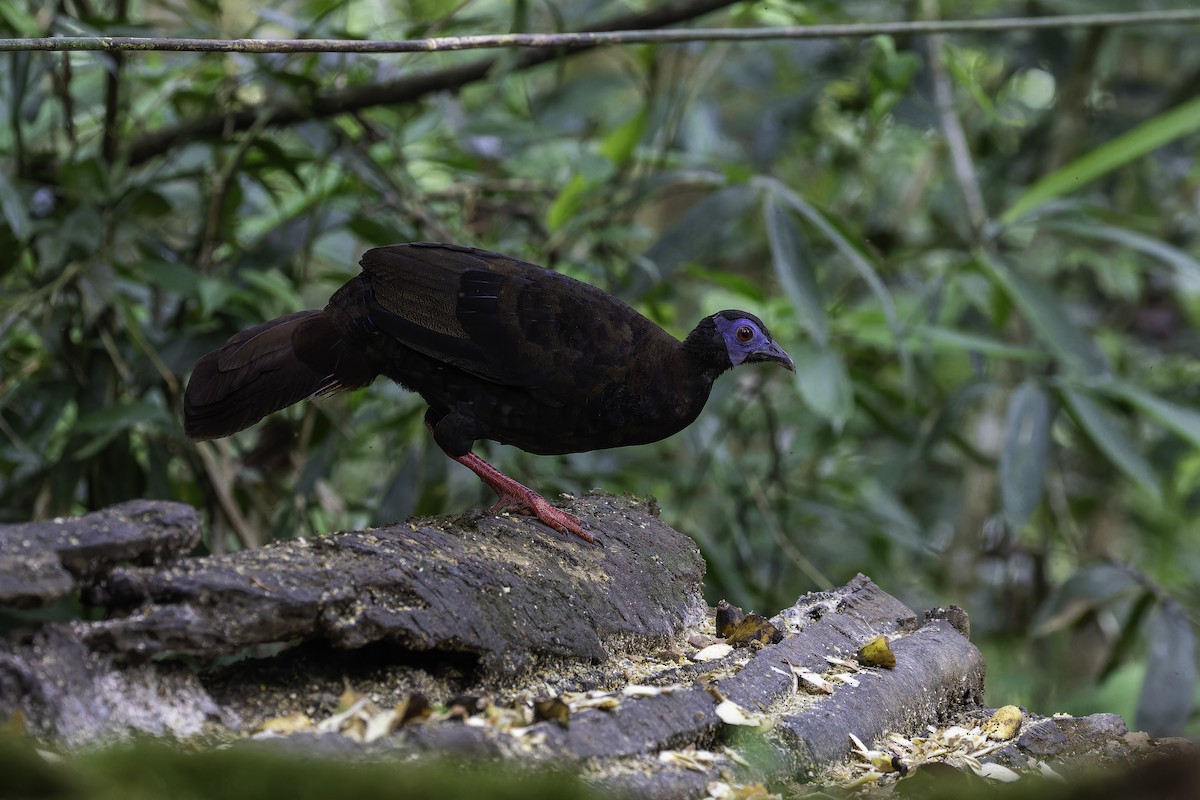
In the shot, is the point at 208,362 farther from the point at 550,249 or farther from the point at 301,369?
the point at 550,249

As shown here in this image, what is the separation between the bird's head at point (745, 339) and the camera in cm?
352

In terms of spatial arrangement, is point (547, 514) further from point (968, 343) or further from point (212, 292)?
point (968, 343)

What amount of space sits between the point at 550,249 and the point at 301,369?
2.12m

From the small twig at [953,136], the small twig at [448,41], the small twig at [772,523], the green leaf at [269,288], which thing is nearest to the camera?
the small twig at [448,41]

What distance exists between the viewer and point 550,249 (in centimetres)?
531

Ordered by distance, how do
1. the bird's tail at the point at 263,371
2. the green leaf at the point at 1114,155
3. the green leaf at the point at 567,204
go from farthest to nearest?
1. the green leaf at the point at 567,204
2. the green leaf at the point at 1114,155
3. the bird's tail at the point at 263,371

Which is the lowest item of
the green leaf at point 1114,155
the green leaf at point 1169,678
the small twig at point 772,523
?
the green leaf at point 1169,678

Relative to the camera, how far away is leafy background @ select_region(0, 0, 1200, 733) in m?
4.57

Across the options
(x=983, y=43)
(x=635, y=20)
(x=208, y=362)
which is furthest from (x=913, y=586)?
(x=208, y=362)

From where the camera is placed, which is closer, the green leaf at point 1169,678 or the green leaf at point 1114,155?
the green leaf at point 1169,678

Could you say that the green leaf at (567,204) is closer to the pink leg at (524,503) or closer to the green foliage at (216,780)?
the pink leg at (524,503)

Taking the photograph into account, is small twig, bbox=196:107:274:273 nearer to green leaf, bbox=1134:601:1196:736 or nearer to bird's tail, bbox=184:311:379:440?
bird's tail, bbox=184:311:379:440

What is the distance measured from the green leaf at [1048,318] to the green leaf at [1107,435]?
0.37 ft

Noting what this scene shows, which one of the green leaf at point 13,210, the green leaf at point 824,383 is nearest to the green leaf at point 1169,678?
the green leaf at point 824,383
